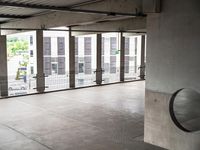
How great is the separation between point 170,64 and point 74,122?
3727mm

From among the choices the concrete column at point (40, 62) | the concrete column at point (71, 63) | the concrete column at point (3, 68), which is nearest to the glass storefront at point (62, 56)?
the concrete column at point (71, 63)

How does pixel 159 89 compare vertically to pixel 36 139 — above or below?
above

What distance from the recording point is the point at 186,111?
5223mm

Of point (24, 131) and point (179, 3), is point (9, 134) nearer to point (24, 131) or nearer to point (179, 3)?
point (24, 131)

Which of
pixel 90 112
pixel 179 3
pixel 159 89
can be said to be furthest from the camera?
pixel 90 112

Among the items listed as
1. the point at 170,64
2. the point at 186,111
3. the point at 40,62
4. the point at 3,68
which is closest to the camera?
the point at 186,111

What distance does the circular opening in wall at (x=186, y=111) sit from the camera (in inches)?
203

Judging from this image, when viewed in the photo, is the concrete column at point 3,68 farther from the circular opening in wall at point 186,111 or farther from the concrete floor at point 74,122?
the circular opening in wall at point 186,111

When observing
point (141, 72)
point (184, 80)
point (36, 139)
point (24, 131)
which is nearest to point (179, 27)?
point (184, 80)

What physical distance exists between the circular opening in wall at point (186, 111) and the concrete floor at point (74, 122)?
59.6 inches

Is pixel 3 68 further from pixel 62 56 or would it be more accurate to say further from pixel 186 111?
pixel 186 111

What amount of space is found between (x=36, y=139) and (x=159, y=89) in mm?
3261

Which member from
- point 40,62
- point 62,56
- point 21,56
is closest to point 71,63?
point 40,62

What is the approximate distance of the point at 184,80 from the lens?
18.9 ft
